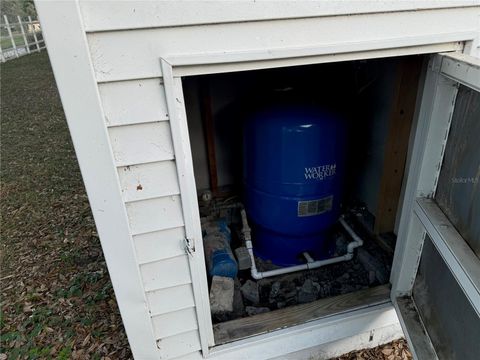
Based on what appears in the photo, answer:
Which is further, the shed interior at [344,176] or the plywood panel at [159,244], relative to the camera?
the shed interior at [344,176]

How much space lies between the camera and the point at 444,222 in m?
1.32

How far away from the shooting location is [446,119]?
Result: 1328 millimetres

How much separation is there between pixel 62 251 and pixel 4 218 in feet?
3.34

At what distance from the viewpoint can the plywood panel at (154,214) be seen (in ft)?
4.07

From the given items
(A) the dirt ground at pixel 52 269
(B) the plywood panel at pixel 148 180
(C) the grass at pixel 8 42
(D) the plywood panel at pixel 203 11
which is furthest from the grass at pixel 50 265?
(C) the grass at pixel 8 42

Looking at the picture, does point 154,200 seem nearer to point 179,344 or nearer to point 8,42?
point 179,344

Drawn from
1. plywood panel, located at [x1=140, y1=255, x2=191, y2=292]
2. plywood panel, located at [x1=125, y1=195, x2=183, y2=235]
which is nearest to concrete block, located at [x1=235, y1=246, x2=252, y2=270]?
plywood panel, located at [x1=140, y1=255, x2=191, y2=292]

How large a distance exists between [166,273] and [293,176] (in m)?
1.01

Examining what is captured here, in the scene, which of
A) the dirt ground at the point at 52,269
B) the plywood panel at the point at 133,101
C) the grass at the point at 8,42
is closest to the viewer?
the plywood panel at the point at 133,101

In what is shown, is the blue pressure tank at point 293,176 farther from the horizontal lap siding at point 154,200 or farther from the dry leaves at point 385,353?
the horizontal lap siding at point 154,200

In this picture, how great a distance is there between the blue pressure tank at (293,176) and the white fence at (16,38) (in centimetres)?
1275

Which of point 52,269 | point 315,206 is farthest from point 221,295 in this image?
point 52,269

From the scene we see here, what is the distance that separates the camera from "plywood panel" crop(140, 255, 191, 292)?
137 cm

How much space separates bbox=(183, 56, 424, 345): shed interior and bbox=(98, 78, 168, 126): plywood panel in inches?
44.9
